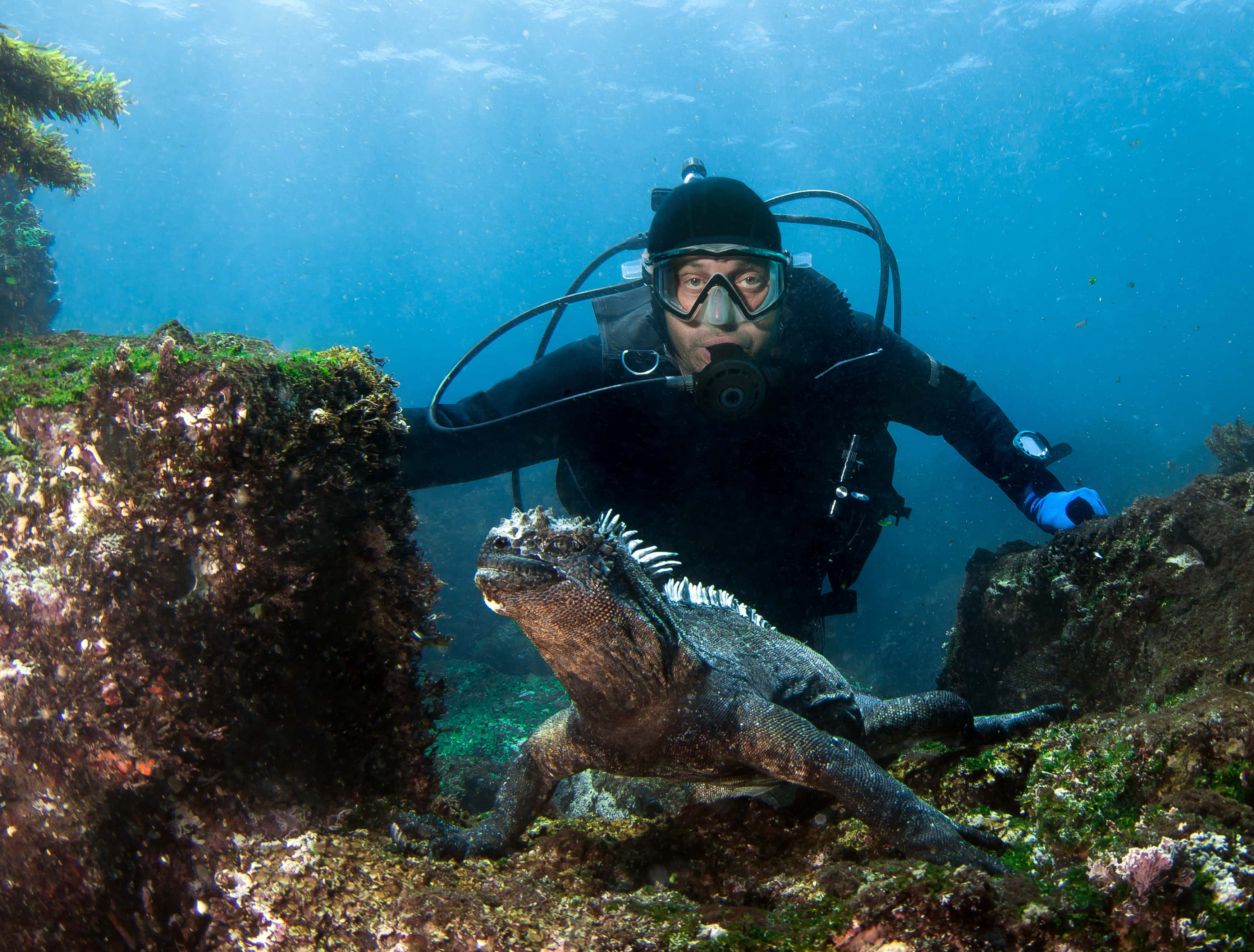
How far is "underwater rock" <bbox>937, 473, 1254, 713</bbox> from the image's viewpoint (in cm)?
257

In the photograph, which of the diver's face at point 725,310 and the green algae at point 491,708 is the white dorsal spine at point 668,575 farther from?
the green algae at point 491,708

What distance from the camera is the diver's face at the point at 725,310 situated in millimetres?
4273

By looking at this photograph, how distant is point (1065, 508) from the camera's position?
13.6 feet

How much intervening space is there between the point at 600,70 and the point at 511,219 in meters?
59.6

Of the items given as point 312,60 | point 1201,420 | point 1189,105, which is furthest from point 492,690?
point 1189,105

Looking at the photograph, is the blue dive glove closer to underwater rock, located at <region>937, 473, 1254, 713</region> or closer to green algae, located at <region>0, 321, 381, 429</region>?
underwater rock, located at <region>937, 473, 1254, 713</region>

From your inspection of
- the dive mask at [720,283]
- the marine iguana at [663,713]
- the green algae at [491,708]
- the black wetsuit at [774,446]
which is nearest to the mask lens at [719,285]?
the dive mask at [720,283]

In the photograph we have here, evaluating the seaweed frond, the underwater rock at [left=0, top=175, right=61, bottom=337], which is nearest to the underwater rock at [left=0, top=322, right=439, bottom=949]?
the seaweed frond

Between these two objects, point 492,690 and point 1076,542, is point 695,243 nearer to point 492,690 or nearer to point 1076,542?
point 1076,542

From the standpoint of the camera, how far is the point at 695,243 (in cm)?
428

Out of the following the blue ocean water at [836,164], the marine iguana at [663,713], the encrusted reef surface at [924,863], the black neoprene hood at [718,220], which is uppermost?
the blue ocean water at [836,164]

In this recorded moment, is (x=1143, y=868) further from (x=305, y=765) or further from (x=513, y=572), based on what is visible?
(x=305, y=765)

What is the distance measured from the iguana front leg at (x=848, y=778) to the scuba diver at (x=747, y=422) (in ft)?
7.68

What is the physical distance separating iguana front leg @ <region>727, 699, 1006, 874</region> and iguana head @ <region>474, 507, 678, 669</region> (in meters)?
0.60
